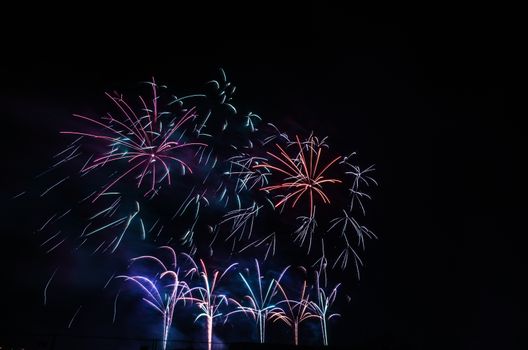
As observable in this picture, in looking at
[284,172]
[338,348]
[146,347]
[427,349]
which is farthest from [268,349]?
[427,349]

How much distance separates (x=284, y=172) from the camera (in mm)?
23281

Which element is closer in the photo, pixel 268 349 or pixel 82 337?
pixel 82 337

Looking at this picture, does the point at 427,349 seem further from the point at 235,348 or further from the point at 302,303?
the point at 235,348

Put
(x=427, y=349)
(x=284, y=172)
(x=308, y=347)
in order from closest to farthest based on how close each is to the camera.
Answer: (x=308, y=347) → (x=284, y=172) → (x=427, y=349)

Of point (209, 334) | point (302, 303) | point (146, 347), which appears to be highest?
point (302, 303)

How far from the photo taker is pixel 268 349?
19.3 metres

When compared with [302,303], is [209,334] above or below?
below

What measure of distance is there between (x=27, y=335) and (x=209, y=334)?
12.4m

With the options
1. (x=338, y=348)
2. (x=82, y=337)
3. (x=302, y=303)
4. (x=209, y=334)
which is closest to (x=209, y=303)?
(x=209, y=334)

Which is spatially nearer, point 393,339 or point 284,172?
point 284,172

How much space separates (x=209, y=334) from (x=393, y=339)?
1238 inches

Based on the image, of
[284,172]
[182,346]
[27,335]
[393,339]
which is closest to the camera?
[27,335]

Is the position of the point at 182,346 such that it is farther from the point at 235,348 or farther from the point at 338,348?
the point at 338,348

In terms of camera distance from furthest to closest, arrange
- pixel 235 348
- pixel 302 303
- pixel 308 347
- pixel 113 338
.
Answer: pixel 302 303, pixel 308 347, pixel 235 348, pixel 113 338
